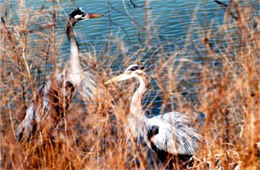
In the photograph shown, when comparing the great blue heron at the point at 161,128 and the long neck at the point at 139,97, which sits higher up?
the long neck at the point at 139,97

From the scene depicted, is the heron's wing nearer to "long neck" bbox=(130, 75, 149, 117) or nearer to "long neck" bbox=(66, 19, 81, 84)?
"long neck" bbox=(130, 75, 149, 117)

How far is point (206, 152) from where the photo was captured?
3064mm

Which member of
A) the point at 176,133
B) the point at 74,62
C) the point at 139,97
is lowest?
the point at 176,133

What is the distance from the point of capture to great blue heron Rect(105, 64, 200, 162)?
5.13 meters

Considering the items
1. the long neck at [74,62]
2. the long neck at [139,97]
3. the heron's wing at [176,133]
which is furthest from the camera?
the long neck at [74,62]

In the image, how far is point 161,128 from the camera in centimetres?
543

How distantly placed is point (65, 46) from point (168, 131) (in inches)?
112

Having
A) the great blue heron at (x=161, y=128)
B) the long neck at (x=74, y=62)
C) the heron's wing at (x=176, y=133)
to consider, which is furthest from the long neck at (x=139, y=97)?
the long neck at (x=74, y=62)

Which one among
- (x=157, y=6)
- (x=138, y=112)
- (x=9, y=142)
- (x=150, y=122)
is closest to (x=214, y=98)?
(x=9, y=142)

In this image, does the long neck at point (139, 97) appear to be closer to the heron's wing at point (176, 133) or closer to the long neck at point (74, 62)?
the heron's wing at point (176, 133)

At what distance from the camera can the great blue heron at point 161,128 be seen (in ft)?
16.8

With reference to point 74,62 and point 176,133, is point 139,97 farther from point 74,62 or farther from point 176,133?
point 74,62

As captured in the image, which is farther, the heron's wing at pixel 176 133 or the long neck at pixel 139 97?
the heron's wing at pixel 176 133

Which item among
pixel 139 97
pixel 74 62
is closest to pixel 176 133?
pixel 139 97
